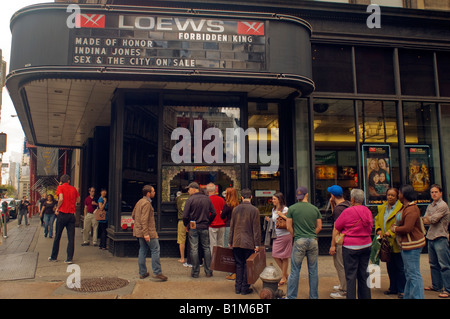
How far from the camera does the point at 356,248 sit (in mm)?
5383

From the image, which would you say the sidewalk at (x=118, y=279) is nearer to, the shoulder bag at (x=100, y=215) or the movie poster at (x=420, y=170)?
the shoulder bag at (x=100, y=215)

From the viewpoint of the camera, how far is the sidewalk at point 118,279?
618cm

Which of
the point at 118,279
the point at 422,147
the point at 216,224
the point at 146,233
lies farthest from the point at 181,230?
the point at 422,147

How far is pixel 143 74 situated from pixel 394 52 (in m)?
7.56

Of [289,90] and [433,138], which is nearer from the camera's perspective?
[289,90]

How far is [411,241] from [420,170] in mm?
6332

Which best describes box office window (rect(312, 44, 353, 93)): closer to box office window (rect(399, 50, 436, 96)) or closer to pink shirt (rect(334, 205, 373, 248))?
box office window (rect(399, 50, 436, 96))

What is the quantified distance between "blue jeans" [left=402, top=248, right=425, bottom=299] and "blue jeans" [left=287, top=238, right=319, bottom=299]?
1.38m

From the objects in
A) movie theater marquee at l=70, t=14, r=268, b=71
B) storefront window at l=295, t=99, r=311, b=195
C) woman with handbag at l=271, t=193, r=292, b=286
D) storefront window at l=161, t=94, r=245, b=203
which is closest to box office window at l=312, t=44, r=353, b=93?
storefront window at l=295, t=99, r=311, b=195

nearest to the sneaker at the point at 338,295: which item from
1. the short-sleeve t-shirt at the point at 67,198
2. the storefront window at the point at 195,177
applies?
the storefront window at the point at 195,177

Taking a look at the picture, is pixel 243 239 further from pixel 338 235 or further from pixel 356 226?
pixel 356 226
